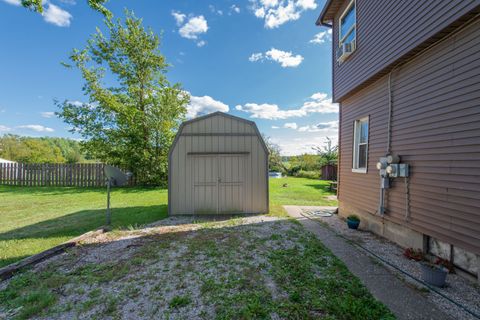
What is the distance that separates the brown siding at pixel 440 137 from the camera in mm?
2605

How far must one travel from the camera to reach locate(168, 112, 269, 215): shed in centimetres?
649

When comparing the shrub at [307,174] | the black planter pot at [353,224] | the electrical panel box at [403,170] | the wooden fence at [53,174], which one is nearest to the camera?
the electrical panel box at [403,170]

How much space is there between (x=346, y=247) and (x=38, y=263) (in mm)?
5750

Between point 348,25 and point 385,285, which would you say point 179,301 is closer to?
point 385,285

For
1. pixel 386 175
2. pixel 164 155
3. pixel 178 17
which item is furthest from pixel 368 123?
pixel 164 155

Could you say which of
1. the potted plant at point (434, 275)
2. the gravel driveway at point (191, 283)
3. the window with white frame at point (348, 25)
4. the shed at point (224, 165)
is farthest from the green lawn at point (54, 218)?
the window with white frame at point (348, 25)

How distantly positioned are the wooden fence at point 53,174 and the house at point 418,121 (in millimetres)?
14694

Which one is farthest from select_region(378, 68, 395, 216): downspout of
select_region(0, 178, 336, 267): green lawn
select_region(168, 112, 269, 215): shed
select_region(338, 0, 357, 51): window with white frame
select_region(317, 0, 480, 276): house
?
select_region(168, 112, 269, 215): shed

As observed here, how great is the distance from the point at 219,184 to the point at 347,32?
6.29 metres

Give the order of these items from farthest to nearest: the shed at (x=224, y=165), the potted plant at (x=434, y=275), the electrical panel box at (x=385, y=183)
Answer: the shed at (x=224, y=165)
the electrical panel box at (x=385, y=183)
the potted plant at (x=434, y=275)

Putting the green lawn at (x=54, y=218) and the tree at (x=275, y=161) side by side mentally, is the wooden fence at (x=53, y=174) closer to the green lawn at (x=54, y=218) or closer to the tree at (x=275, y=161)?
the green lawn at (x=54, y=218)

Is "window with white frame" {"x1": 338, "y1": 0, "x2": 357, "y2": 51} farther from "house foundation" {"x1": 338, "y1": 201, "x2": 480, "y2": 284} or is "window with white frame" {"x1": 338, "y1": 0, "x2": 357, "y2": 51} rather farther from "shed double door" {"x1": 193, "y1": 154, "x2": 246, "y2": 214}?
"shed double door" {"x1": 193, "y1": 154, "x2": 246, "y2": 214}

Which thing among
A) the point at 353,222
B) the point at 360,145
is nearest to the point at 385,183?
the point at 353,222

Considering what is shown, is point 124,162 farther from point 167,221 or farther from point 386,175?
point 386,175
